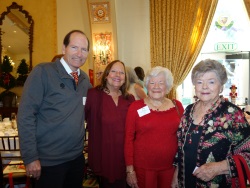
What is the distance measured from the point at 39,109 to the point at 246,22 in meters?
5.64

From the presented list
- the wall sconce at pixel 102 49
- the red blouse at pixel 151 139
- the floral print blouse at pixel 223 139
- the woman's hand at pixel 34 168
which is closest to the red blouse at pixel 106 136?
the red blouse at pixel 151 139

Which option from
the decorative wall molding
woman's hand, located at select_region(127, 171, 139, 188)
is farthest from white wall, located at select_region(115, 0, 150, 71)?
woman's hand, located at select_region(127, 171, 139, 188)

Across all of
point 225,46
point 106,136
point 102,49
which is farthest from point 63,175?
point 225,46

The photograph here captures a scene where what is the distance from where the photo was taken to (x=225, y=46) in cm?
593

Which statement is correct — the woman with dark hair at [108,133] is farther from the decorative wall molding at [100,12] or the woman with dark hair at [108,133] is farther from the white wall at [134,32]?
the white wall at [134,32]

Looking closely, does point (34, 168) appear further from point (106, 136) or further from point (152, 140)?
point (152, 140)

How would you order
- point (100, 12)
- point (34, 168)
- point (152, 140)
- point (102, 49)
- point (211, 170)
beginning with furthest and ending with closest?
point (102, 49) < point (100, 12) < point (152, 140) < point (34, 168) < point (211, 170)

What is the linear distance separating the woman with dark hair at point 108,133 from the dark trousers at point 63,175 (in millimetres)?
163

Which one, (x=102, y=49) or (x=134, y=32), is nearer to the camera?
(x=102, y=49)

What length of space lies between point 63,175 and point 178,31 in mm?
4781

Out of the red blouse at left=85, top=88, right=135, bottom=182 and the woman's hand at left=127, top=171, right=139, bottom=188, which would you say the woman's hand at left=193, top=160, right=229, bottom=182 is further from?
the red blouse at left=85, top=88, right=135, bottom=182

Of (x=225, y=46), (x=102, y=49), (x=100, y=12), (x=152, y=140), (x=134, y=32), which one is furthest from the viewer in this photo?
(x=134, y=32)

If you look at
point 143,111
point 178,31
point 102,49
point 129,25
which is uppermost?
point 129,25

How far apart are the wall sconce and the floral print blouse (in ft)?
14.4
